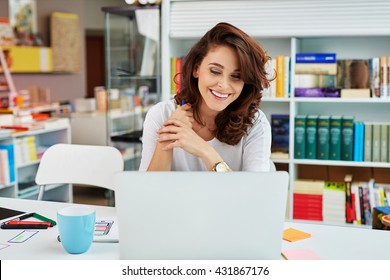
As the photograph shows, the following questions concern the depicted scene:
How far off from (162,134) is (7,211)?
62 centimetres

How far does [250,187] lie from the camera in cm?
109

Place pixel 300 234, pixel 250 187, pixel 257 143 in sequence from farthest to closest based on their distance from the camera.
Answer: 1. pixel 257 143
2. pixel 300 234
3. pixel 250 187

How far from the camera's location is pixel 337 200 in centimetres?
355

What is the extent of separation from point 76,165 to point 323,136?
6.08 feet

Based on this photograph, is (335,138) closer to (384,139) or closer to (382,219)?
(384,139)

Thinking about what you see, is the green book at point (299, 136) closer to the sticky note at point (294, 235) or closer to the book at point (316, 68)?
the book at point (316, 68)

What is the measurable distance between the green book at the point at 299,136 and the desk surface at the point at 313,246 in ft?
6.38

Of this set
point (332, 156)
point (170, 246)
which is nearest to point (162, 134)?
point (170, 246)

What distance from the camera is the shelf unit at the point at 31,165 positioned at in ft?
13.3

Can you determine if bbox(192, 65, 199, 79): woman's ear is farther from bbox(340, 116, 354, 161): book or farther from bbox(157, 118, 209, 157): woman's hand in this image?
bbox(340, 116, 354, 161): book

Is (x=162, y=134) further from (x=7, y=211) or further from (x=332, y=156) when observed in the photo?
(x=332, y=156)

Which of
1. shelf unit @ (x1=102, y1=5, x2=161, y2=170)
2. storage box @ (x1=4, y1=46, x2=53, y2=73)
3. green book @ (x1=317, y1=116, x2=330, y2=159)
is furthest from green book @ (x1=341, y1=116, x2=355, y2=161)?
Answer: storage box @ (x1=4, y1=46, x2=53, y2=73)

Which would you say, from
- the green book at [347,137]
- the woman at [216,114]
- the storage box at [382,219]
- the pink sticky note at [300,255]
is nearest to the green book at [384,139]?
the green book at [347,137]

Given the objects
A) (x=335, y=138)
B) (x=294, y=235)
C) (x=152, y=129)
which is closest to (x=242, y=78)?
(x=152, y=129)
